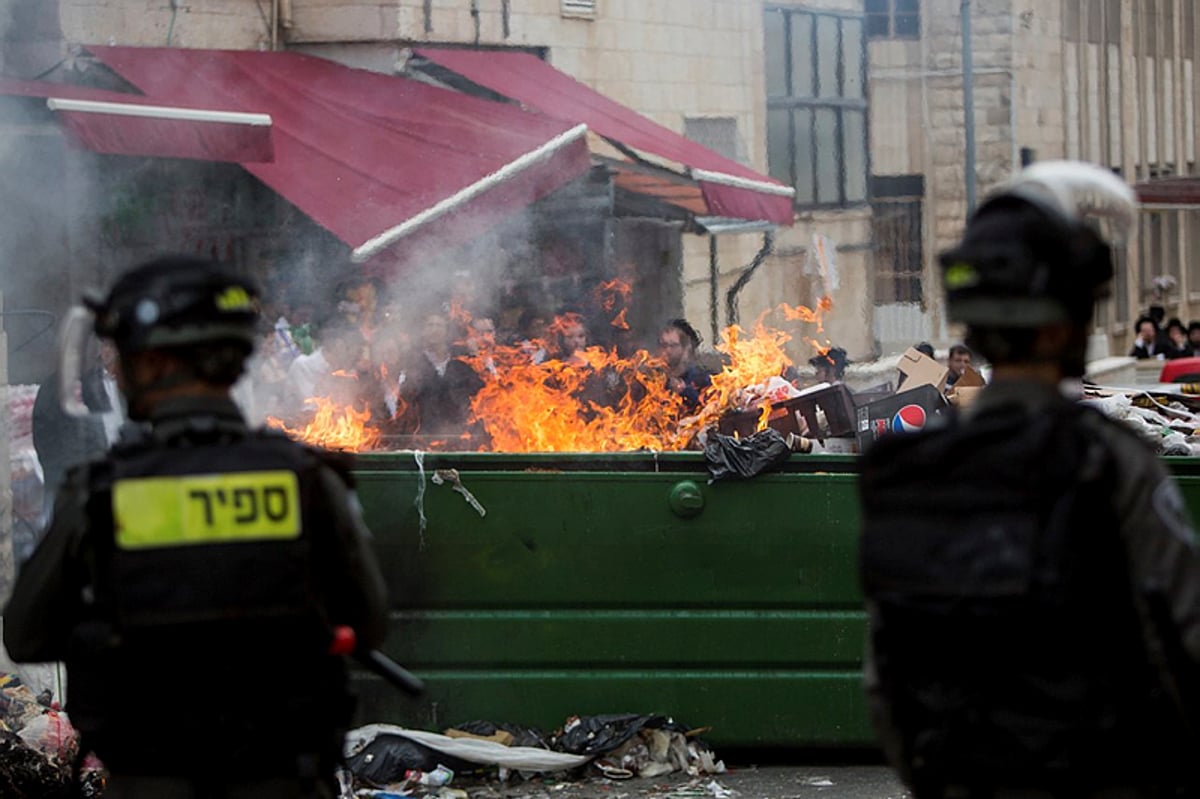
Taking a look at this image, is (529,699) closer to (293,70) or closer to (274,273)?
(274,273)

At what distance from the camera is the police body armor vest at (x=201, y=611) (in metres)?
3.41

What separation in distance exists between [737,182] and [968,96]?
14.2m

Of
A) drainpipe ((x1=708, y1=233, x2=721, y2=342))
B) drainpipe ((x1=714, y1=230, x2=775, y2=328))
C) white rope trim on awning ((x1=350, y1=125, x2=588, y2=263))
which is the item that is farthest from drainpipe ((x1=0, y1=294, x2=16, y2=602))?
drainpipe ((x1=708, y1=233, x2=721, y2=342))

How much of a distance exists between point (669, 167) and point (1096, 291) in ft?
37.4

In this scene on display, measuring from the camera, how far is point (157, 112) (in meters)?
10.8

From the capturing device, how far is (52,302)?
11.6 m

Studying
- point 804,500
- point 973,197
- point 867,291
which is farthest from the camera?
point 973,197

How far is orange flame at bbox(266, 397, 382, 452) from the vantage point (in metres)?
8.31

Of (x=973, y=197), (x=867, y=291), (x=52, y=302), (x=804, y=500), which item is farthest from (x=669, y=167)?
(x=973, y=197)

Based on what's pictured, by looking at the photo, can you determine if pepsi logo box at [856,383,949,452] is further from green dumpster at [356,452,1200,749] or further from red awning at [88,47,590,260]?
red awning at [88,47,590,260]

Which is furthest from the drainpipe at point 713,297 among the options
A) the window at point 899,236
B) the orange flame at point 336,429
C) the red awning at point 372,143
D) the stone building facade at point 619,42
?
Result: the window at point 899,236

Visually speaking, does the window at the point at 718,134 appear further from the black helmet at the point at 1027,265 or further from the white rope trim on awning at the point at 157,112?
the black helmet at the point at 1027,265

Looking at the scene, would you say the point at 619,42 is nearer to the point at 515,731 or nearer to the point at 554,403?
the point at 554,403

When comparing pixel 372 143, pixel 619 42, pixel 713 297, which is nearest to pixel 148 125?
pixel 372 143
